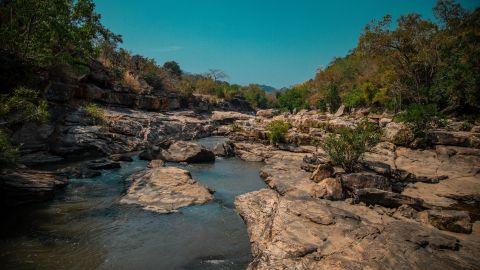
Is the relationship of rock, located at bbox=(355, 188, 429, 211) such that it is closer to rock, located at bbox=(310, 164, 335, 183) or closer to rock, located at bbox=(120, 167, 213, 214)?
rock, located at bbox=(310, 164, 335, 183)

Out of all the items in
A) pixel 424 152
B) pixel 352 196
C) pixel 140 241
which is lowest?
pixel 140 241

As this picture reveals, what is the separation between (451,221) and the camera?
Answer: 1021 cm

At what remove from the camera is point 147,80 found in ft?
129

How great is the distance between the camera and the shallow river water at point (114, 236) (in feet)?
28.2

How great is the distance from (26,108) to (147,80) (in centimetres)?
2724

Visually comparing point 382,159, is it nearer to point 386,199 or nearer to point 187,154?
point 386,199

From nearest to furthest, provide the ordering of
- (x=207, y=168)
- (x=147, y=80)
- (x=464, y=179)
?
(x=464, y=179)
(x=207, y=168)
(x=147, y=80)

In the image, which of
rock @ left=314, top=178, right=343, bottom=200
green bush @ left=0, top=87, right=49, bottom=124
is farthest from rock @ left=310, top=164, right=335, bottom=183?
green bush @ left=0, top=87, right=49, bottom=124

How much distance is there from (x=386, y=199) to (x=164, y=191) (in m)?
9.16

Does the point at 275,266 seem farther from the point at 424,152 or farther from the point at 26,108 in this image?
the point at 424,152

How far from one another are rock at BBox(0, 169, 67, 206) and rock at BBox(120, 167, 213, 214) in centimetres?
305

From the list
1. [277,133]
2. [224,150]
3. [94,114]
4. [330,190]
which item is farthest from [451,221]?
[94,114]

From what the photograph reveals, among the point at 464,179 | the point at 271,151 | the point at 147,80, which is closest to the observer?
the point at 464,179

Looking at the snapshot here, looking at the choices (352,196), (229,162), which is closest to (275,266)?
(352,196)
